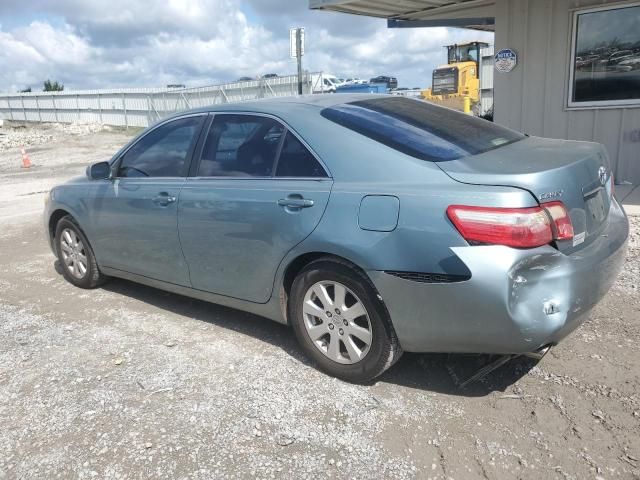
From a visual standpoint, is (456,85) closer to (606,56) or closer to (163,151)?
(606,56)

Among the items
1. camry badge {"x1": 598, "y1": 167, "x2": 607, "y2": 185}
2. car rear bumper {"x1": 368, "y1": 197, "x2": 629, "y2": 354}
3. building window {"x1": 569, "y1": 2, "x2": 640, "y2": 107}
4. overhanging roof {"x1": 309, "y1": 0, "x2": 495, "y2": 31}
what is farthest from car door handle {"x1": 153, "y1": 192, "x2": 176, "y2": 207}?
building window {"x1": 569, "y1": 2, "x2": 640, "y2": 107}

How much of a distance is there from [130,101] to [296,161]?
27.7 meters

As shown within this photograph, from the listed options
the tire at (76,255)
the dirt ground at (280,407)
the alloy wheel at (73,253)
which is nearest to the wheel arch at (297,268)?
the dirt ground at (280,407)

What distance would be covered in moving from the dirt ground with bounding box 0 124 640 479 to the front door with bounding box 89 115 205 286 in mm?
502

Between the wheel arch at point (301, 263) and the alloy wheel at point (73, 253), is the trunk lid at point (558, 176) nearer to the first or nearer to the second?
the wheel arch at point (301, 263)

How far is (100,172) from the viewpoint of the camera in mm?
4648

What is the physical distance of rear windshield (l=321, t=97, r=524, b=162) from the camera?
307 cm

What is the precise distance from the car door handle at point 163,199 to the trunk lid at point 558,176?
6.70ft

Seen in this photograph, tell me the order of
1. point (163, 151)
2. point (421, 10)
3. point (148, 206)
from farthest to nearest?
point (421, 10) < point (163, 151) < point (148, 206)

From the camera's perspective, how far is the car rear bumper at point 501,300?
→ 2.60 meters

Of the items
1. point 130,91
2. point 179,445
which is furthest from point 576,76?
point 130,91

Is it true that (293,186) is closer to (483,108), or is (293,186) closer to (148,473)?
(148,473)

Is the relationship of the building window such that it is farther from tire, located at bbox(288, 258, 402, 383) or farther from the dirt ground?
tire, located at bbox(288, 258, 402, 383)

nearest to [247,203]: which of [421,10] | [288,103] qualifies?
[288,103]
